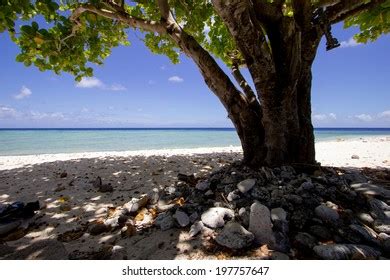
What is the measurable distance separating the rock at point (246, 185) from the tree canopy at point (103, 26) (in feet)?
9.50

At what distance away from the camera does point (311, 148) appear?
4.15 meters

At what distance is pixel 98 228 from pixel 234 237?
1770 millimetres

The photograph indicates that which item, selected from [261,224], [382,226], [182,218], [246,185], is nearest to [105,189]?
[182,218]

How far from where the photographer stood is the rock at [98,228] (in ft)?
9.81

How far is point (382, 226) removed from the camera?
2600 mm

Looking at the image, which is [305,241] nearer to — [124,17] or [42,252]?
[42,252]

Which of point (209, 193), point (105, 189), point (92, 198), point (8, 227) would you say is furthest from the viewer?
point (105, 189)

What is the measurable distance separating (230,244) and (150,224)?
1.16 m

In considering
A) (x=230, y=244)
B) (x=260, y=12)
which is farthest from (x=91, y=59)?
(x=230, y=244)

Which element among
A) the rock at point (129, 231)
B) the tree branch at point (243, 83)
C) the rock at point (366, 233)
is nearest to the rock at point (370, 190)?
the rock at point (366, 233)

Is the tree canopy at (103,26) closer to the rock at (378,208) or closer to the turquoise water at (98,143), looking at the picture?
the rock at (378,208)

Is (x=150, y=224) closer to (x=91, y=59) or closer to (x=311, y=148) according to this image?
(x=311, y=148)

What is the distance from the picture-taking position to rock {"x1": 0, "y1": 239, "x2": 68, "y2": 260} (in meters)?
2.46

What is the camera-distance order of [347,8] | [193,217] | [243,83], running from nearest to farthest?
[193,217] → [347,8] → [243,83]
